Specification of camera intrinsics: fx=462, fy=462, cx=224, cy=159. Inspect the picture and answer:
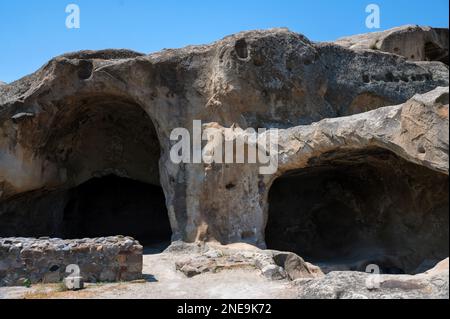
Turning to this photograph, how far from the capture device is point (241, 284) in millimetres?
6188

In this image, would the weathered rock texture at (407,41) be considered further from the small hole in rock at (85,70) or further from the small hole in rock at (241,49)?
the small hole in rock at (85,70)

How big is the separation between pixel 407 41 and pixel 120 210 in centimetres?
1041

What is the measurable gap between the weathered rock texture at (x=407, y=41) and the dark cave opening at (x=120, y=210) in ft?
25.0

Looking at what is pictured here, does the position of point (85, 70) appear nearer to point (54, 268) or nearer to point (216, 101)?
point (216, 101)

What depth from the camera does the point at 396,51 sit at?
14453 millimetres

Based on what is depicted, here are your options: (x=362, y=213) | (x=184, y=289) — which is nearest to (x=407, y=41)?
(x=362, y=213)

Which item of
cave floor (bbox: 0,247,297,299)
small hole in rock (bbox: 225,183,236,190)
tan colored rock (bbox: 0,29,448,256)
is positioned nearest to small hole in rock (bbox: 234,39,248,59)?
tan colored rock (bbox: 0,29,448,256)

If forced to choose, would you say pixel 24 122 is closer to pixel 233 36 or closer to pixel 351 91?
pixel 233 36

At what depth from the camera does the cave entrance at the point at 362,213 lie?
881cm

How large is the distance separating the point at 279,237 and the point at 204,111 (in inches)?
139

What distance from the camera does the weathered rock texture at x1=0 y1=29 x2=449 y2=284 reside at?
29.2 ft

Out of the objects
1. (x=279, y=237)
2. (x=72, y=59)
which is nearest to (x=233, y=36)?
(x=72, y=59)

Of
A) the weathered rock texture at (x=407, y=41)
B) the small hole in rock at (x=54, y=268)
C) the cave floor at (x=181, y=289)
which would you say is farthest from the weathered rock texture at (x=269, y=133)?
the weathered rock texture at (x=407, y=41)
